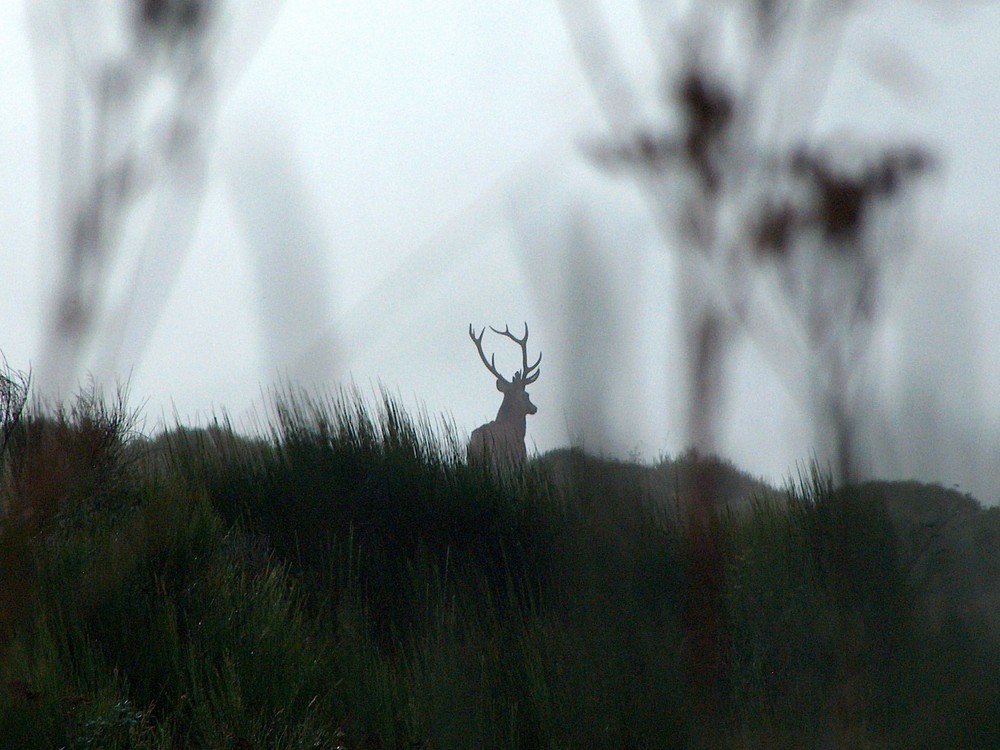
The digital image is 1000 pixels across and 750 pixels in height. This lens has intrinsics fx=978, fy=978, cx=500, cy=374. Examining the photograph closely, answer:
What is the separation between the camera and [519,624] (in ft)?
17.3

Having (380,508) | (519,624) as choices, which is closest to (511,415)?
(380,508)

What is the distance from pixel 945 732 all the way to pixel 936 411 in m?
1.71

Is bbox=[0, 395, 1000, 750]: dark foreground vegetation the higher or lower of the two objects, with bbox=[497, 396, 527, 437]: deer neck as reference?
lower

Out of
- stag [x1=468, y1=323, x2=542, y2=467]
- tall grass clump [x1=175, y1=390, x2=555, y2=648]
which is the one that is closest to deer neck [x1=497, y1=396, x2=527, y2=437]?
stag [x1=468, y1=323, x2=542, y2=467]

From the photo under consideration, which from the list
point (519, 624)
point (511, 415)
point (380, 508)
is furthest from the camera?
point (511, 415)

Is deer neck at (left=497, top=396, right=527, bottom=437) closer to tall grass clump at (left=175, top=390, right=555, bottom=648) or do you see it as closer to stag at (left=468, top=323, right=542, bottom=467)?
stag at (left=468, top=323, right=542, bottom=467)

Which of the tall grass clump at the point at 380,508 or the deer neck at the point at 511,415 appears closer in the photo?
the tall grass clump at the point at 380,508

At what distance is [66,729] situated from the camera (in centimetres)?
411

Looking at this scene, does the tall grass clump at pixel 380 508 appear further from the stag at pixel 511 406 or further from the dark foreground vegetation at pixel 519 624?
the stag at pixel 511 406

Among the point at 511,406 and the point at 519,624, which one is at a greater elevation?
the point at 511,406

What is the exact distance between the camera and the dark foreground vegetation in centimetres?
379

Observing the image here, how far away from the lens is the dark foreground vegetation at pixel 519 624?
3785 millimetres

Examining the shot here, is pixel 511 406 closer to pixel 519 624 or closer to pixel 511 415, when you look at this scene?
pixel 511 415

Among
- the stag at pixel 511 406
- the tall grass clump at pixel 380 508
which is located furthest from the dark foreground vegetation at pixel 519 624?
the stag at pixel 511 406
